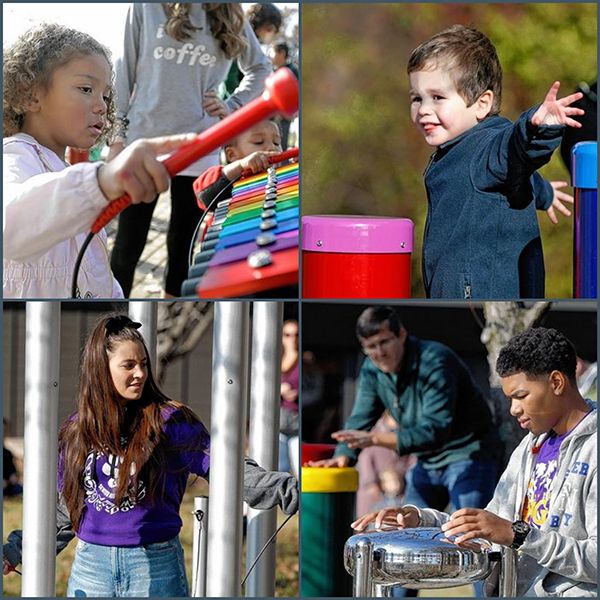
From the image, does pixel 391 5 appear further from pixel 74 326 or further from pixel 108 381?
pixel 74 326

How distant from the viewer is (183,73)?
2.52 m

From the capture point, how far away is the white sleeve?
2414 mm

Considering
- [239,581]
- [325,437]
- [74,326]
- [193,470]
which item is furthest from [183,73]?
[325,437]

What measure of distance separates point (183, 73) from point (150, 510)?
0.88 meters

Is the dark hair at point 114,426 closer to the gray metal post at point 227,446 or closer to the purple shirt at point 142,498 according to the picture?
the purple shirt at point 142,498

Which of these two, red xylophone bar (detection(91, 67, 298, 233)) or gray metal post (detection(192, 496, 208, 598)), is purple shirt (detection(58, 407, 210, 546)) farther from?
red xylophone bar (detection(91, 67, 298, 233))

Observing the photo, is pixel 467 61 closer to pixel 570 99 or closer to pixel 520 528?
pixel 570 99

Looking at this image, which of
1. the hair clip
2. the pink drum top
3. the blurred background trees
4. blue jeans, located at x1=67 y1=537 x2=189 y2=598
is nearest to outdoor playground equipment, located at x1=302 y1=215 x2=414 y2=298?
the pink drum top

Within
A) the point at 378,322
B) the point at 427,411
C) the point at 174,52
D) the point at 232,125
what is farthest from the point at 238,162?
the point at 427,411

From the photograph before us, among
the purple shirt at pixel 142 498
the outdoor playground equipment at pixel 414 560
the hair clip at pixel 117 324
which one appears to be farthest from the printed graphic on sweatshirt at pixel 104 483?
the outdoor playground equipment at pixel 414 560

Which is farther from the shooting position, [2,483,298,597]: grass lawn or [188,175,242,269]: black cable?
[2,483,298,597]: grass lawn

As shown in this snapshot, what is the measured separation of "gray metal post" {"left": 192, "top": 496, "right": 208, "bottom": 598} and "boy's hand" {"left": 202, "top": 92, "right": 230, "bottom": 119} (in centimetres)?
77

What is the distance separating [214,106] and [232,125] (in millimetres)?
141

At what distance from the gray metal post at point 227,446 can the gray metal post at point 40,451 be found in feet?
1.07
